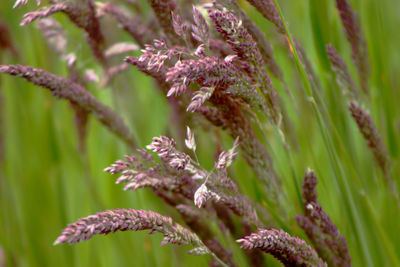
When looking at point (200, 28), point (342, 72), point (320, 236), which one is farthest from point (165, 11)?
point (320, 236)

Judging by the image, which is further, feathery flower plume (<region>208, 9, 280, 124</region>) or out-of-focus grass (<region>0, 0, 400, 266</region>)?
out-of-focus grass (<region>0, 0, 400, 266</region>)

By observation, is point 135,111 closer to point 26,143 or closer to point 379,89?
point 26,143

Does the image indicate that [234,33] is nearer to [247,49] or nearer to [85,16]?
[247,49]

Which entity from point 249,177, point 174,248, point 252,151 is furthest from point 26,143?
point 252,151

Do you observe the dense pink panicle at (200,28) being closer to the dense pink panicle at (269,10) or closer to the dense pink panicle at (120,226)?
the dense pink panicle at (269,10)

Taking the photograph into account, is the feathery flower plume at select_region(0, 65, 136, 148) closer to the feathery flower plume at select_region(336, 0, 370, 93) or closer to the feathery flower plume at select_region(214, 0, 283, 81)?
the feathery flower plume at select_region(214, 0, 283, 81)

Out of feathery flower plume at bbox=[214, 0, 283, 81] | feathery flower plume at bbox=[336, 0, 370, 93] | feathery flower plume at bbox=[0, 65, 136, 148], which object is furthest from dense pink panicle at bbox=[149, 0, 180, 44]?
feathery flower plume at bbox=[336, 0, 370, 93]
